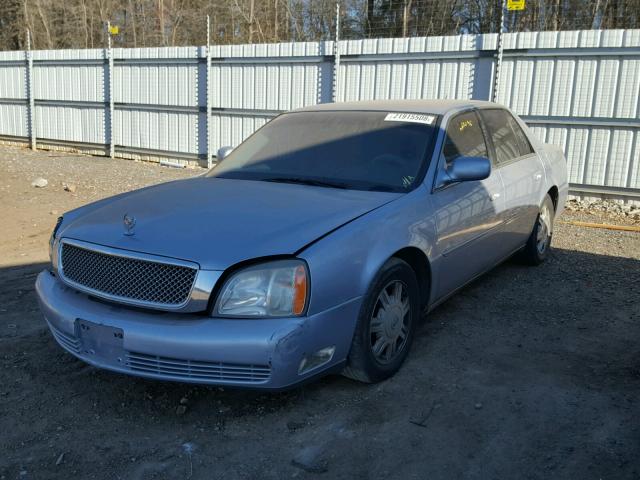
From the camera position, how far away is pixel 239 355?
280 centimetres

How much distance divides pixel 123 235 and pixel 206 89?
1074 centimetres

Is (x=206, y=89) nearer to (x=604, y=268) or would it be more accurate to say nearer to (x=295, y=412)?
(x=604, y=268)

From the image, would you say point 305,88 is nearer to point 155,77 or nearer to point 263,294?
point 155,77

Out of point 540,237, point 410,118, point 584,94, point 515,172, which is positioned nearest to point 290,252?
point 410,118

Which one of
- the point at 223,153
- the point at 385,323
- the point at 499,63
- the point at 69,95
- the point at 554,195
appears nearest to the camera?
the point at 385,323

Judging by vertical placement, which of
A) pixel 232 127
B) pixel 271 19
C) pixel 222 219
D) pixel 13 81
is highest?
pixel 271 19

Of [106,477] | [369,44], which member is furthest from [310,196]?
[369,44]

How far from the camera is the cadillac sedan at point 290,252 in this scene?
2867mm

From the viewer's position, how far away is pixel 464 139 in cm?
453

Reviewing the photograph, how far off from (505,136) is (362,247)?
2663 mm

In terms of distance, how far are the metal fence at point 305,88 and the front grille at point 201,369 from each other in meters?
8.18

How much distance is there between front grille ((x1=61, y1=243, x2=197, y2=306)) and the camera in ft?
9.55

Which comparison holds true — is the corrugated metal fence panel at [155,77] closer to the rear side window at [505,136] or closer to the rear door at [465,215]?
the rear side window at [505,136]

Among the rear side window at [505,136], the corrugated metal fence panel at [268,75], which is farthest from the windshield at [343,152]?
the corrugated metal fence panel at [268,75]
